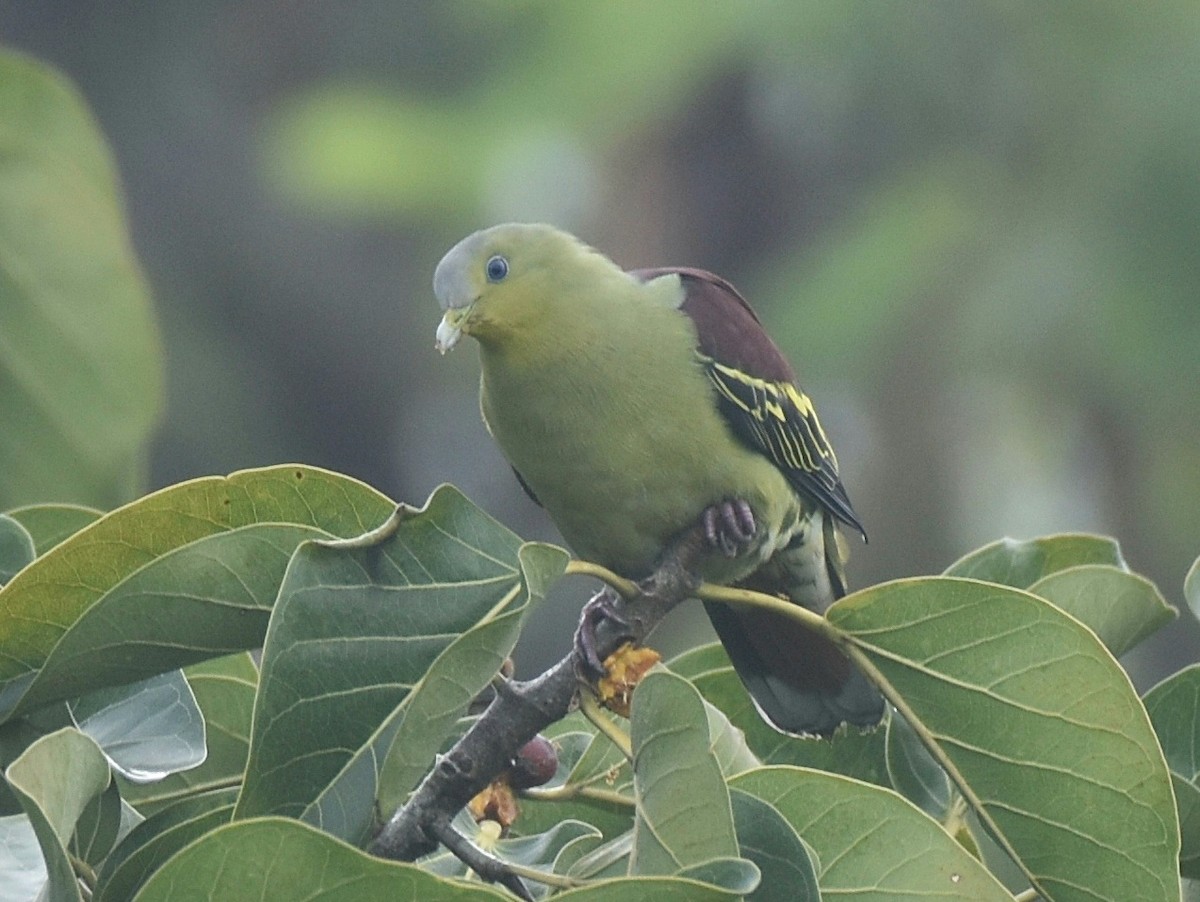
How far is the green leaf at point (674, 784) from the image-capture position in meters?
1.49

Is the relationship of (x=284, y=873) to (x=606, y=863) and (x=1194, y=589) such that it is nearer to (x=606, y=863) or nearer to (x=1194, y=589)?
(x=606, y=863)

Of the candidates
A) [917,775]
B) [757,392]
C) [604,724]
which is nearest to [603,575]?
[604,724]

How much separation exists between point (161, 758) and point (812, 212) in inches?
401

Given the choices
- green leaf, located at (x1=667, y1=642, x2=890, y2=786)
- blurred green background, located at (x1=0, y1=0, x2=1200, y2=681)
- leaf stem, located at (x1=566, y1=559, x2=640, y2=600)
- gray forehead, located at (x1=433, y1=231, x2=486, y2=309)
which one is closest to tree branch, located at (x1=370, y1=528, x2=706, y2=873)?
leaf stem, located at (x1=566, y1=559, x2=640, y2=600)

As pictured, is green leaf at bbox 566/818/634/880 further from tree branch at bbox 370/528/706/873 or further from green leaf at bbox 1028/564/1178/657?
green leaf at bbox 1028/564/1178/657

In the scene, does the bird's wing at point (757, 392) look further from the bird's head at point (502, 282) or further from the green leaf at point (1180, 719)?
the green leaf at point (1180, 719)

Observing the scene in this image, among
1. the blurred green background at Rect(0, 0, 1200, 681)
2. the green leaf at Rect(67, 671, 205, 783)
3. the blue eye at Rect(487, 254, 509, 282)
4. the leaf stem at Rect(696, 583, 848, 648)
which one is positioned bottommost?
the blurred green background at Rect(0, 0, 1200, 681)

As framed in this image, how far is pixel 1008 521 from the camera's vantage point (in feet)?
35.5

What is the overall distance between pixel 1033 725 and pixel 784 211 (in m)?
9.97

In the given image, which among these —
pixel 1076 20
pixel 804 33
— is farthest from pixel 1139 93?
pixel 804 33

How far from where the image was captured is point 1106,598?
6.82 feet

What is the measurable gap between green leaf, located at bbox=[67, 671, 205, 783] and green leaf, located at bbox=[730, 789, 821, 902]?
1.70 feet

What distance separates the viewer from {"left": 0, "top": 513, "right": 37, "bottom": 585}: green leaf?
6.00 feet

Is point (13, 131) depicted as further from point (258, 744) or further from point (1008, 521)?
point (1008, 521)
